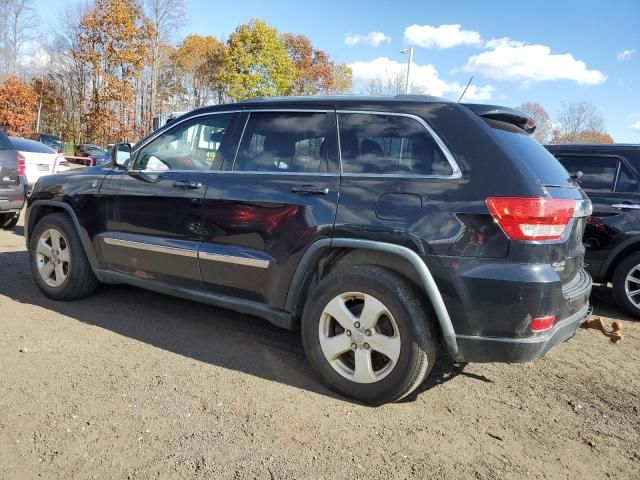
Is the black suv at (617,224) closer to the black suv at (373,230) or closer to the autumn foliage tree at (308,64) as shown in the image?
the black suv at (373,230)

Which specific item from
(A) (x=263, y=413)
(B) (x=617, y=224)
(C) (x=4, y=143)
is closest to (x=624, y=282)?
(B) (x=617, y=224)

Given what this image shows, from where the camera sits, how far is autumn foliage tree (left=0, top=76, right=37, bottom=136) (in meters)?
31.2

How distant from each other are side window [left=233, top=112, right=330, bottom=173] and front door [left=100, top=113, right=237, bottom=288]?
0.77 ft

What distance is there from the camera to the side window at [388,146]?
291 centimetres

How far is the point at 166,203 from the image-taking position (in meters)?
3.84

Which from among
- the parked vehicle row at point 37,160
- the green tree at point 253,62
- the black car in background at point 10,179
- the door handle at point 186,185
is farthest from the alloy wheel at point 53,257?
the green tree at point 253,62

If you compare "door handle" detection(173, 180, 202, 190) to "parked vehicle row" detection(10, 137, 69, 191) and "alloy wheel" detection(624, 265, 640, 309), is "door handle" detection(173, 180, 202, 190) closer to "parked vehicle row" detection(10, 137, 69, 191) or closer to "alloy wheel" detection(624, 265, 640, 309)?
"alloy wheel" detection(624, 265, 640, 309)

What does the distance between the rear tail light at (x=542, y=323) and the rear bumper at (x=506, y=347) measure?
4 centimetres

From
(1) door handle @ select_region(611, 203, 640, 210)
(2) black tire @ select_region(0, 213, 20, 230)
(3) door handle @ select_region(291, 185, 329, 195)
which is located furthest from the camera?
(2) black tire @ select_region(0, 213, 20, 230)

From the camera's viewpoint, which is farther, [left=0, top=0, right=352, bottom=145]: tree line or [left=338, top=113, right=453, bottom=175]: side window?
[left=0, top=0, right=352, bottom=145]: tree line

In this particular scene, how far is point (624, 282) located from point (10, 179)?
339 inches

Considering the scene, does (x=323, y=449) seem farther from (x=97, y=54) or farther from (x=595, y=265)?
(x=97, y=54)

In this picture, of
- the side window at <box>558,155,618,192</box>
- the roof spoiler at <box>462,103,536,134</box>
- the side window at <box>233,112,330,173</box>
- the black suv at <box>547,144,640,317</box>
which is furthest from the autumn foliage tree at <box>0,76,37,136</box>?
the roof spoiler at <box>462,103,536,134</box>

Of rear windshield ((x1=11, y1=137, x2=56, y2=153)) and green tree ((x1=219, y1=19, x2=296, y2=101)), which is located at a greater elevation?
green tree ((x1=219, y1=19, x2=296, y2=101))
